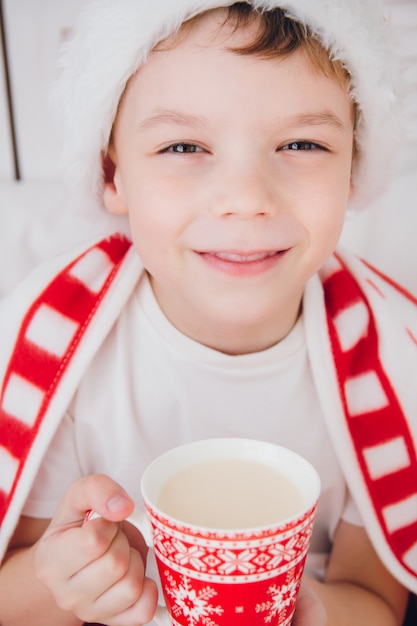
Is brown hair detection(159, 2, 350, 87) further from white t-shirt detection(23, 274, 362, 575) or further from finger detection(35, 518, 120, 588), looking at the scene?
finger detection(35, 518, 120, 588)

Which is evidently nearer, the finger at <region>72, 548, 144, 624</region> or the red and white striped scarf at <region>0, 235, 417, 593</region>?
the finger at <region>72, 548, 144, 624</region>

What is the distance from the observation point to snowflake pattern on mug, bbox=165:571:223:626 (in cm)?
49

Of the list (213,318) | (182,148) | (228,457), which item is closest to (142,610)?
(228,457)

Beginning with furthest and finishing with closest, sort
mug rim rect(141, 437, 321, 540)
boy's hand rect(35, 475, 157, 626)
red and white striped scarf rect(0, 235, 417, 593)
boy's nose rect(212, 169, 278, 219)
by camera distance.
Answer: red and white striped scarf rect(0, 235, 417, 593), boy's nose rect(212, 169, 278, 219), boy's hand rect(35, 475, 157, 626), mug rim rect(141, 437, 321, 540)

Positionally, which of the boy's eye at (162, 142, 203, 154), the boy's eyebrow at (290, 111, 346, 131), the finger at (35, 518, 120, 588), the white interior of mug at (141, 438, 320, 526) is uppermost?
the boy's eyebrow at (290, 111, 346, 131)

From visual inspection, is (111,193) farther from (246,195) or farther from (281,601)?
(281,601)

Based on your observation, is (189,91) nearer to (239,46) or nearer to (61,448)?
(239,46)

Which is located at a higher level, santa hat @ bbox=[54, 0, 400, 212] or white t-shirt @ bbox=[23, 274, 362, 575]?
santa hat @ bbox=[54, 0, 400, 212]

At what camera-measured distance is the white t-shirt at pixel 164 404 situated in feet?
2.83

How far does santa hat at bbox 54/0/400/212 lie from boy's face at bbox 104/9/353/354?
2 centimetres

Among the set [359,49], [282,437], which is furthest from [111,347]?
[359,49]

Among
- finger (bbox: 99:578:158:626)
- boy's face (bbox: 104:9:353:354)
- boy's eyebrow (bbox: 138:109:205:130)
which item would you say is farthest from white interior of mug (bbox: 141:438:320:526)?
boy's eyebrow (bbox: 138:109:205:130)

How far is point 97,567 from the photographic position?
574 mm

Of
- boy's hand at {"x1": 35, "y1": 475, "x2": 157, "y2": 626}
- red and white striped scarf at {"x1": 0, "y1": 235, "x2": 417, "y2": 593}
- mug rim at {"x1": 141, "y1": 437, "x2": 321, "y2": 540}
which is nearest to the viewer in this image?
mug rim at {"x1": 141, "y1": 437, "x2": 321, "y2": 540}
